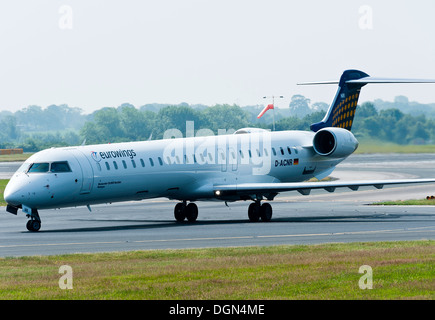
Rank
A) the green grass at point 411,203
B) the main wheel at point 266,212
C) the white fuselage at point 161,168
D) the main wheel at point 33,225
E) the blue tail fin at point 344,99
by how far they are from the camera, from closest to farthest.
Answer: the white fuselage at point 161,168 → the main wheel at point 33,225 → the main wheel at point 266,212 → the blue tail fin at point 344,99 → the green grass at point 411,203

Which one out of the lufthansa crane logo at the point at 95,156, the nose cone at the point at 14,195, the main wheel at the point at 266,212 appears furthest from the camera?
the main wheel at the point at 266,212

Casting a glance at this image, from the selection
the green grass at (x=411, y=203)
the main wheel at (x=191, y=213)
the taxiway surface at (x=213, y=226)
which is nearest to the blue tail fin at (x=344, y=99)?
the taxiway surface at (x=213, y=226)

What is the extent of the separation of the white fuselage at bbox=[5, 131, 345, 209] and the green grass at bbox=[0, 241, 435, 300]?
24.3 ft

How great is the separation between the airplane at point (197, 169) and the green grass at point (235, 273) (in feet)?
24.8

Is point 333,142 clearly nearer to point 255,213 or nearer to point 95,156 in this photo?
point 255,213

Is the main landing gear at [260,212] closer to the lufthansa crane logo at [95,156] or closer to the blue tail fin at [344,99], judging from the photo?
the lufthansa crane logo at [95,156]

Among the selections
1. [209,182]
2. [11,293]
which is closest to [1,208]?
[209,182]

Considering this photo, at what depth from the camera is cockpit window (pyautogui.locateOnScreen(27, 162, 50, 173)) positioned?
29.2 meters

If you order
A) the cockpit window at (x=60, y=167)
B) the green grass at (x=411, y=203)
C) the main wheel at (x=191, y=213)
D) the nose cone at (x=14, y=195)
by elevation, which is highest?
the cockpit window at (x=60, y=167)

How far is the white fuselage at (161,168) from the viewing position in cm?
2905

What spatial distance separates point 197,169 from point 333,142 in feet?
21.9

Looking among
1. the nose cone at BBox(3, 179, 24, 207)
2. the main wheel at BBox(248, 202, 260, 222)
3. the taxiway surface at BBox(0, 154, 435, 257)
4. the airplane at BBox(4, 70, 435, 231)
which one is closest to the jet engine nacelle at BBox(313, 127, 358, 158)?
the airplane at BBox(4, 70, 435, 231)

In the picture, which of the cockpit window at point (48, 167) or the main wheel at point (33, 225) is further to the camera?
the main wheel at point (33, 225)

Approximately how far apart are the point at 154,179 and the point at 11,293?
53.2 feet
